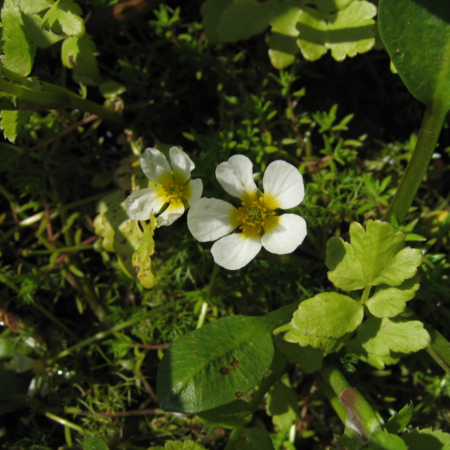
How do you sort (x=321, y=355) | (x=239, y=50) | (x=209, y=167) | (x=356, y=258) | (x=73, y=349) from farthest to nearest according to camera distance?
1. (x=239, y=50)
2. (x=73, y=349)
3. (x=209, y=167)
4. (x=321, y=355)
5. (x=356, y=258)

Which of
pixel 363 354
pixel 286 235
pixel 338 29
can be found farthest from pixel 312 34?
pixel 363 354

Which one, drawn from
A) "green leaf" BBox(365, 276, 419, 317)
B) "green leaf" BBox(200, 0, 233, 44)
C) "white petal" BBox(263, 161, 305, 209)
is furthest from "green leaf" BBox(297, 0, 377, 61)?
"green leaf" BBox(365, 276, 419, 317)

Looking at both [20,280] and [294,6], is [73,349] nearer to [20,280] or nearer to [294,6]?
[20,280]

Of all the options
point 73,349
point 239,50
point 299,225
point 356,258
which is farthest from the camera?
point 239,50

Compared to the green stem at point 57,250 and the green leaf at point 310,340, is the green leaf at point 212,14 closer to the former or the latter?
the green stem at point 57,250

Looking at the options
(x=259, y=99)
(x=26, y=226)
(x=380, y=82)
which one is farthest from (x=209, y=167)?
(x=380, y=82)

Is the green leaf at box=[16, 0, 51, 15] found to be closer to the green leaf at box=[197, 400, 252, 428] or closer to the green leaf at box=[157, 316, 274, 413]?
the green leaf at box=[157, 316, 274, 413]
